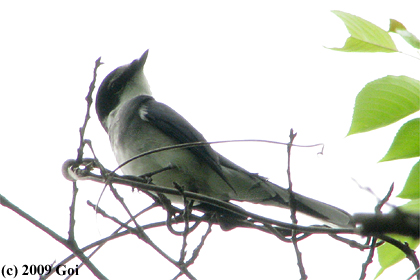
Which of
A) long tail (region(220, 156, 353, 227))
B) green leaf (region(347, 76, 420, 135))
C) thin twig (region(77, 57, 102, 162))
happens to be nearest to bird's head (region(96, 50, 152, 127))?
long tail (region(220, 156, 353, 227))

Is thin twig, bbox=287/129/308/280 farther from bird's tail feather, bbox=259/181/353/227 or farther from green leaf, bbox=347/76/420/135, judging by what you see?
bird's tail feather, bbox=259/181/353/227

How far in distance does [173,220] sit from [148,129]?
52.0 inches

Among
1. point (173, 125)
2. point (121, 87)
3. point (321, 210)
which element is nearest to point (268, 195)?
point (321, 210)

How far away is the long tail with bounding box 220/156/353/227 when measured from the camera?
11.2ft

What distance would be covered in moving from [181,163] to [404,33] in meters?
2.63

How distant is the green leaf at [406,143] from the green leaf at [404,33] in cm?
27

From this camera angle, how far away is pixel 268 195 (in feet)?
12.8

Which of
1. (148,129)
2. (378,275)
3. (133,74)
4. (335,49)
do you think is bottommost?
(378,275)

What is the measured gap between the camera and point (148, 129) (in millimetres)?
4113

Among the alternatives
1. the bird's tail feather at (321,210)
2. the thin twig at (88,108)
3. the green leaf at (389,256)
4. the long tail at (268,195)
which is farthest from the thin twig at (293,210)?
the long tail at (268,195)

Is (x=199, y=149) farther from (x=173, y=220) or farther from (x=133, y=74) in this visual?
(x=133, y=74)

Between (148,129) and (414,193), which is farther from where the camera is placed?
(148,129)

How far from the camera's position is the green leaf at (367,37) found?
146 cm

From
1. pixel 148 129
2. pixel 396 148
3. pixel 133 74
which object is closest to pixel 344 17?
pixel 396 148
